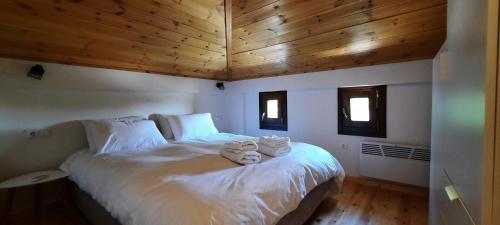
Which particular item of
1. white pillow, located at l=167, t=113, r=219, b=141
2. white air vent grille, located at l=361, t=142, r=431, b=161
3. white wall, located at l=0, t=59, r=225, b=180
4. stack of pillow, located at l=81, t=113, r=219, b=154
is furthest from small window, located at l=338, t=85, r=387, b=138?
white wall, located at l=0, t=59, r=225, b=180

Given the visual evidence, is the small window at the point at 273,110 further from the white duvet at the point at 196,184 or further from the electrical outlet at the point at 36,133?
the electrical outlet at the point at 36,133

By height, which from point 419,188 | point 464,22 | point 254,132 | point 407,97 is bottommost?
point 419,188

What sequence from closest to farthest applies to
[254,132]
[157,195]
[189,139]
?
[157,195], [189,139], [254,132]

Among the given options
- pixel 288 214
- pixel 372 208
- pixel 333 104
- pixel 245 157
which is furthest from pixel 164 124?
pixel 372 208

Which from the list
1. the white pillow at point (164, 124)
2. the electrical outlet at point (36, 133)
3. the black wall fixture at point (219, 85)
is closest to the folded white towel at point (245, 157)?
the white pillow at point (164, 124)

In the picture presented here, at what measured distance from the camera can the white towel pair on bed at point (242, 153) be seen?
1805 mm

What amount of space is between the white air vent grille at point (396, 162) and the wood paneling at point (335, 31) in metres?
1.07

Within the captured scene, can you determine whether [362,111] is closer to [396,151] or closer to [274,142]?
[396,151]

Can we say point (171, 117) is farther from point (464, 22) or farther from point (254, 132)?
point (464, 22)

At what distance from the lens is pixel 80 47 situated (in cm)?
231

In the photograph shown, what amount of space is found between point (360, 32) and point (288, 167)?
166 cm

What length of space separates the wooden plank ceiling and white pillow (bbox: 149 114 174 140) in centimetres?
69

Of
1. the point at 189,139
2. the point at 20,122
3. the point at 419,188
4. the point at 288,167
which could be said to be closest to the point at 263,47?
the point at 189,139

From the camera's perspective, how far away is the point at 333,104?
127 inches
